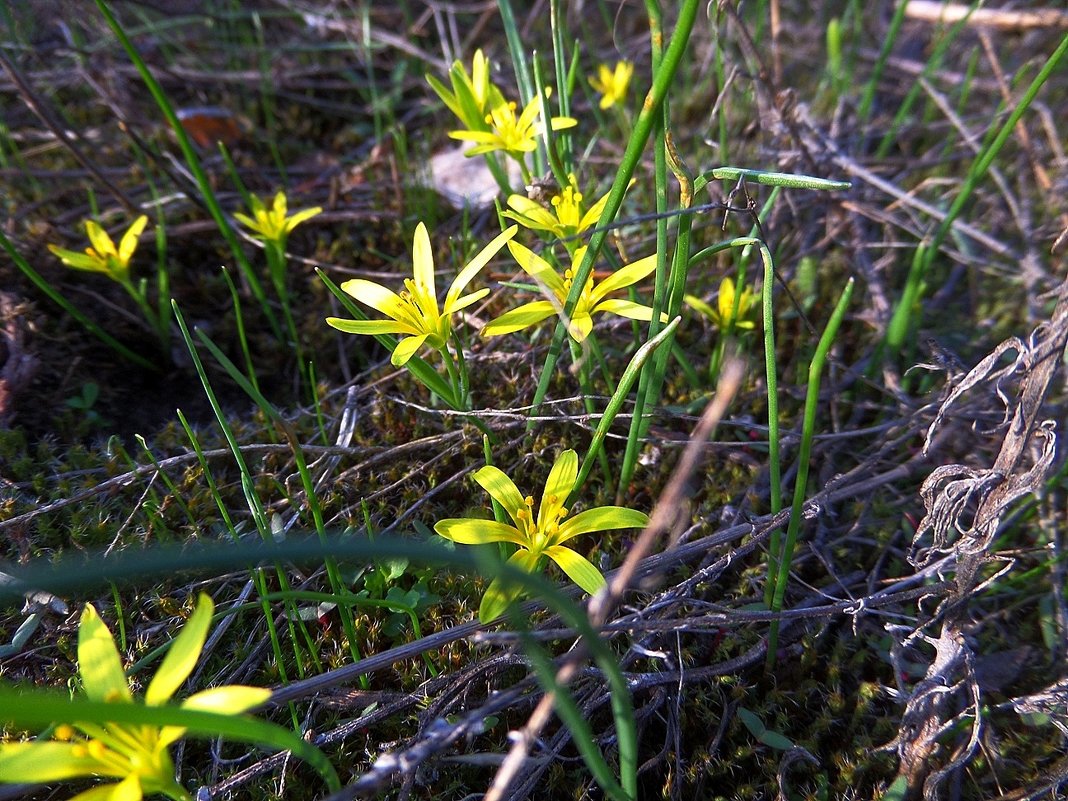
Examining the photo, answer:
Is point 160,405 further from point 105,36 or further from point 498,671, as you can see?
point 105,36

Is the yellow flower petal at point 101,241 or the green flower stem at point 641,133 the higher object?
the green flower stem at point 641,133

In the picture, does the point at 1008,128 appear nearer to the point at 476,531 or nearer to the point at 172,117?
the point at 476,531

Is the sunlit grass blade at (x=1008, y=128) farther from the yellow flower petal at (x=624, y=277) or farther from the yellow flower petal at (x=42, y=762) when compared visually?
the yellow flower petal at (x=42, y=762)

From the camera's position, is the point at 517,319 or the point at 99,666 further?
the point at 517,319

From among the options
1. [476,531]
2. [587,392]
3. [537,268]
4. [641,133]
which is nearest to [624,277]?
[537,268]

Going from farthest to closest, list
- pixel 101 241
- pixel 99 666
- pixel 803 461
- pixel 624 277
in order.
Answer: pixel 101 241 < pixel 624 277 < pixel 803 461 < pixel 99 666

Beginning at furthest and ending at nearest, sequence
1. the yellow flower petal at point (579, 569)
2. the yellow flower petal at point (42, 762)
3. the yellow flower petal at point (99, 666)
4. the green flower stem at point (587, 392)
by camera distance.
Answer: the green flower stem at point (587, 392)
the yellow flower petal at point (579, 569)
the yellow flower petal at point (99, 666)
the yellow flower petal at point (42, 762)

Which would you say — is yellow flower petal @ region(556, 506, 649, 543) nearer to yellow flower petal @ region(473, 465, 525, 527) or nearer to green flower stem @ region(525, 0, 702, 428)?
yellow flower petal @ region(473, 465, 525, 527)

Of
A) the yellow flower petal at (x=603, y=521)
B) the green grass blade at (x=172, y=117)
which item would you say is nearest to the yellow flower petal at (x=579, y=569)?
the yellow flower petal at (x=603, y=521)

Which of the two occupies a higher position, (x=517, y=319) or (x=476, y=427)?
(x=517, y=319)

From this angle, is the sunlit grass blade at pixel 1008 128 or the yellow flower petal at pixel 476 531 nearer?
the yellow flower petal at pixel 476 531

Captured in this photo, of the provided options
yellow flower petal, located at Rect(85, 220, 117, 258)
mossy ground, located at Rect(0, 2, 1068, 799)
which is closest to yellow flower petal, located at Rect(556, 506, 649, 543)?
mossy ground, located at Rect(0, 2, 1068, 799)

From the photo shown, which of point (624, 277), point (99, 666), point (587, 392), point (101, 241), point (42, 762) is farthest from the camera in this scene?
point (101, 241)
